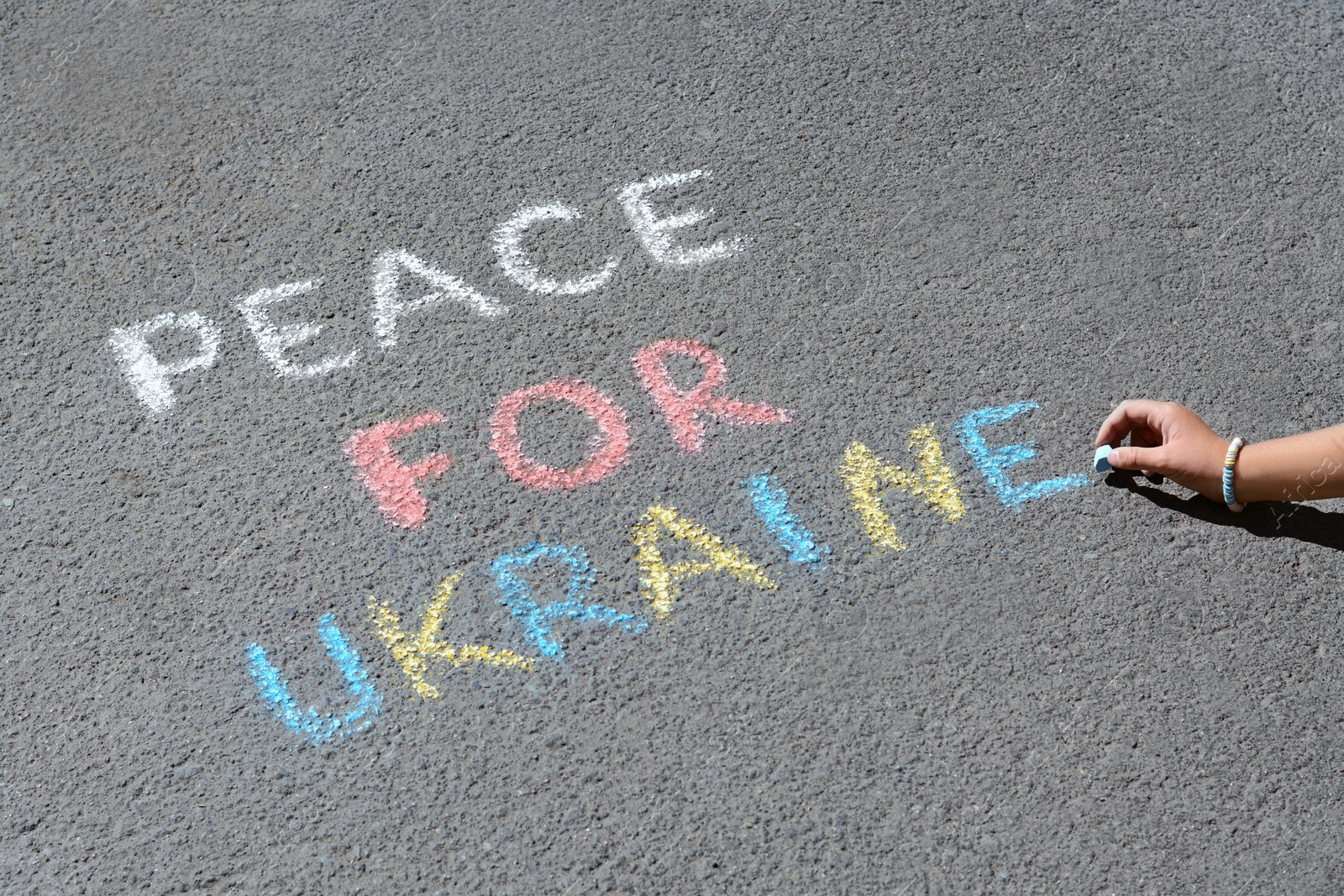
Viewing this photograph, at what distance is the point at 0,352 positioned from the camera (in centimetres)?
335

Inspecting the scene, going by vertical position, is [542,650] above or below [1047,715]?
above

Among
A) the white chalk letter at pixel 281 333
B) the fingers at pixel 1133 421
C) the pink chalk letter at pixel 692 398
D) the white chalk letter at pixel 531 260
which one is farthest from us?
the white chalk letter at pixel 531 260

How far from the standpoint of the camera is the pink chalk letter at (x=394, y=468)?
9.83 ft

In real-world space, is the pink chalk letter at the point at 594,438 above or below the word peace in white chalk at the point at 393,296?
below

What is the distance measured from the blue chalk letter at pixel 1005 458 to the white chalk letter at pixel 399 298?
1.28 m

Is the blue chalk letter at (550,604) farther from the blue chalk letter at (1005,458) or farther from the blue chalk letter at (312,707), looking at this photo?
the blue chalk letter at (1005,458)

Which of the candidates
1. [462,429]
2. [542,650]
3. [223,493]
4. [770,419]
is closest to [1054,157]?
[770,419]

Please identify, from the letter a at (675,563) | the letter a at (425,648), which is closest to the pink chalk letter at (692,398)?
the letter a at (675,563)

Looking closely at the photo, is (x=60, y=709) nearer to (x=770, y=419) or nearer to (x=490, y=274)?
(x=490, y=274)

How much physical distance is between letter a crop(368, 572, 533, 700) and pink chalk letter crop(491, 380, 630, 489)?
0.41 metres

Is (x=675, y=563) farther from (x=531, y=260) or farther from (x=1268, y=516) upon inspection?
(x=1268, y=516)

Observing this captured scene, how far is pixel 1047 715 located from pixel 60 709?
83.9 inches

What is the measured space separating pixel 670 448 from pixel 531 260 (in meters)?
0.78

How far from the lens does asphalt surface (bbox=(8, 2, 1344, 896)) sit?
8.41ft
